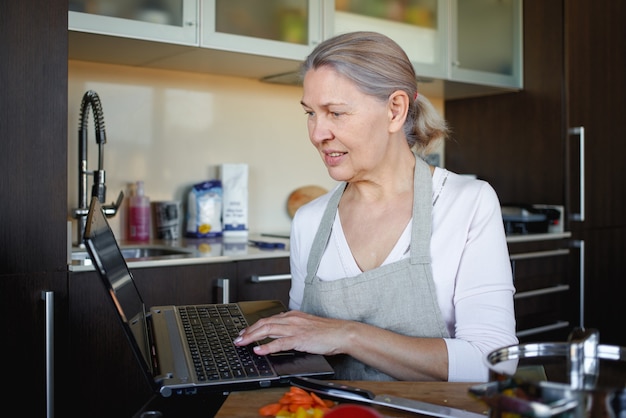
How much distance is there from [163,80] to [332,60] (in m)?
1.56

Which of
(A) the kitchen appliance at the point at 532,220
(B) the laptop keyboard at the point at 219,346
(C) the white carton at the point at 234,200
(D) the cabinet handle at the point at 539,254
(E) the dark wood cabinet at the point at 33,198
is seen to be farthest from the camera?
(A) the kitchen appliance at the point at 532,220

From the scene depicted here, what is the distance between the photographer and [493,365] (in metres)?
0.72

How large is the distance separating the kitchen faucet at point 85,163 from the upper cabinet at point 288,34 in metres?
0.20

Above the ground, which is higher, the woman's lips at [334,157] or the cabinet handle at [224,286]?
the woman's lips at [334,157]

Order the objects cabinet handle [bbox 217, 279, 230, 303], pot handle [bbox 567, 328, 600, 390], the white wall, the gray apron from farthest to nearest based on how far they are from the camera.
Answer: the white wall, cabinet handle [bbox 217, 279, 230, 303], the gray apron, pot handle [bbox 567, 328, 600, 390]

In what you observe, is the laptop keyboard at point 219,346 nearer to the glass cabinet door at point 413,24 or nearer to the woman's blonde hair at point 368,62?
the woman's blonde hair at point 368,62

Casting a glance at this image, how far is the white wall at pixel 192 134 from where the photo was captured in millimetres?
2686

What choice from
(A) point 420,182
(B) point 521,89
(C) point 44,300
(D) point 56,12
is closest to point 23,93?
(D) point 56,12

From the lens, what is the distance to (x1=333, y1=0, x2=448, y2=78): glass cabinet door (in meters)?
2.97

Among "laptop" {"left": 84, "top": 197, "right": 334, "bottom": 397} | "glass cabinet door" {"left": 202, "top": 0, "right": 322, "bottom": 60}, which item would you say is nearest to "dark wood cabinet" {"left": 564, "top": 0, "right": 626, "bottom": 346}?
"glass cabinet door" {"left": 202, "top": 0, "right": 322, "bottom": 60}

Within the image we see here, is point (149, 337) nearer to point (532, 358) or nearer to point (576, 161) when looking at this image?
point (532, 358)

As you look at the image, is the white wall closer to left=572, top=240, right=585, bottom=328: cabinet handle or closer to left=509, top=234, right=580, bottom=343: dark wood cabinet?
left=509, top=234, right=580, bottom=343: dark wood cabinet

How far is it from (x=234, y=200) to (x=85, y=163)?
25.8 inches

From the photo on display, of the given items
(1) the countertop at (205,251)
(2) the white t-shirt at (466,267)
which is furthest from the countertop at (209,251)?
(2) the white t-shirt at (466,267)
